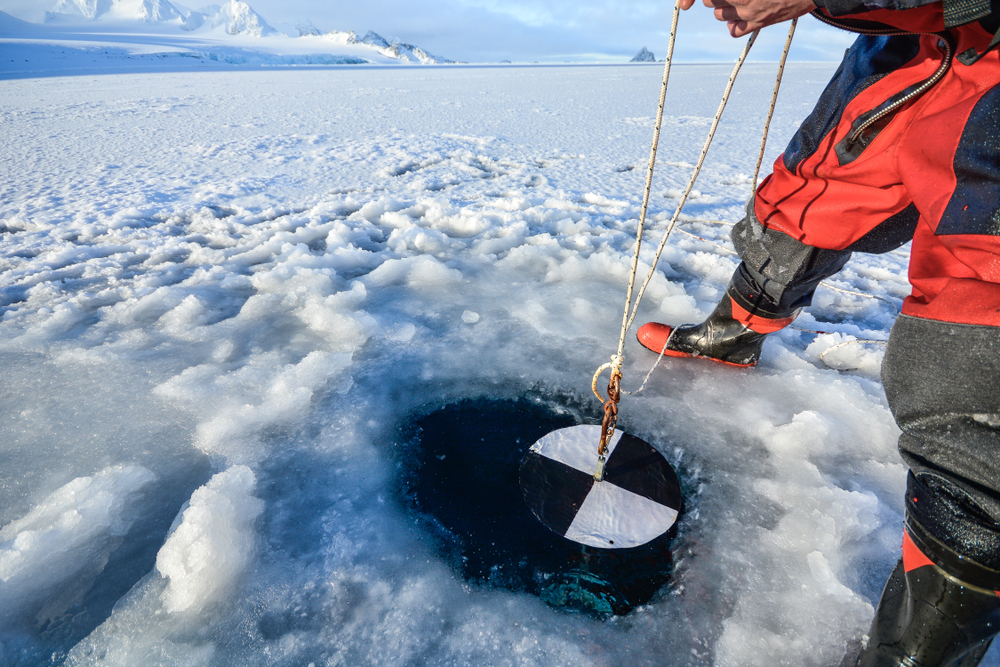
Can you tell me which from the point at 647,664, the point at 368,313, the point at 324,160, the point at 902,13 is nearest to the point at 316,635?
the point at 647,664

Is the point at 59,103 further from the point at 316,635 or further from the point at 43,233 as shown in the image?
the point at 316,635

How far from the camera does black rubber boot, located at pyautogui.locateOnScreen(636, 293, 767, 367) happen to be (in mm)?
1557

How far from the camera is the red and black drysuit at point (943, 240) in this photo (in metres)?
0.65

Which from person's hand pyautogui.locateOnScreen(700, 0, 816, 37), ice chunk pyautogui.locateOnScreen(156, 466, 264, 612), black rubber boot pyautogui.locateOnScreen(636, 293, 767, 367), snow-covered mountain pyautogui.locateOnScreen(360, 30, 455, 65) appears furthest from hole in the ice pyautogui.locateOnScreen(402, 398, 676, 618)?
snow-covered mountain pyautogui.locateOnScreen(360, 30, 455, 65)

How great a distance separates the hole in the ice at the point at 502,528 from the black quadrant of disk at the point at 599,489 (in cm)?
3

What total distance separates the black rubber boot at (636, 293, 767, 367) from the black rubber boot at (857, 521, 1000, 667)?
0.86m

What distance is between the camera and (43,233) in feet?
8.42

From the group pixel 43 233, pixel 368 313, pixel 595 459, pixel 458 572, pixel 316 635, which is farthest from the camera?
pixel 43 233

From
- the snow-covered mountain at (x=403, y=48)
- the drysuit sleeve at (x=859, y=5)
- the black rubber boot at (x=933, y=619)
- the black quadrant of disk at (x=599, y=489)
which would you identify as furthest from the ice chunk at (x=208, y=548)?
the snow-covered mountain at (x=403, y=48)

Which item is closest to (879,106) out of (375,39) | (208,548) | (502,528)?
(502,528)

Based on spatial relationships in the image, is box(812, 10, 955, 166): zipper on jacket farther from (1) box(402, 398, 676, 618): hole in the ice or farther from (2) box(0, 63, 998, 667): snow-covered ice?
(1) box(402, 398, 676, 618): hole in the ice

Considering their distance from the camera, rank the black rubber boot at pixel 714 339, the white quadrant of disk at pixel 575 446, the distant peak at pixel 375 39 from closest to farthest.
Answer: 1. the white quadrant of disk at pixel 575 446
2. the black rubber boot at pixel 714 339
3. the distant peak at pixel 375 39

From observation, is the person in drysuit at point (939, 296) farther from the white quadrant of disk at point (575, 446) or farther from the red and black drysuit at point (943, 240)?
the white quadrant of disk at point (575, 446)

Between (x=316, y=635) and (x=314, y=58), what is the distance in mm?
74901
